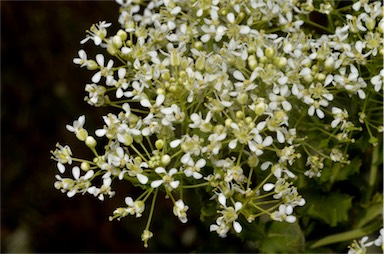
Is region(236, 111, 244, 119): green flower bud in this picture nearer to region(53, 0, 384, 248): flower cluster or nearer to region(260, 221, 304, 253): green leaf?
region(53, 0, 384, 248): flower cluster

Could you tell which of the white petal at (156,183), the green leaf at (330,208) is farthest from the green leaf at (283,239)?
the white petal at (156,183)

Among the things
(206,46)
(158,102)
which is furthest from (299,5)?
(158,102)

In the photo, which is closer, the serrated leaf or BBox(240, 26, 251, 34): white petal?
BBox(240, 26, 251, 34): white petal

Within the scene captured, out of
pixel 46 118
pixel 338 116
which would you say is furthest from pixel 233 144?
pixel 46 118

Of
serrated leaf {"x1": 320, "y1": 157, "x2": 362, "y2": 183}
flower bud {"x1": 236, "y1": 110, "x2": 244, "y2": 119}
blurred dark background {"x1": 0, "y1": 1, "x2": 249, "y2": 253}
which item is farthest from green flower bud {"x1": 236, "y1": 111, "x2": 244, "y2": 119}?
blurred dark background {"x1": 0, "y1": 1, "x2": 249, "y2": 253}

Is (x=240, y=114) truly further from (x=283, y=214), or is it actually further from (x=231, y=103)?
(x=283, y=214)

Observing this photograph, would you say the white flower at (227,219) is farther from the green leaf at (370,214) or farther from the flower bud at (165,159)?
the green leaf at (370,214)
